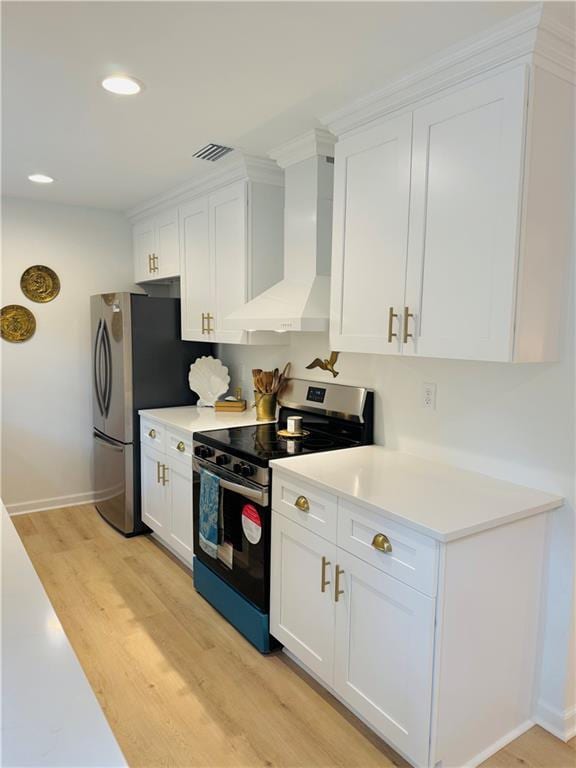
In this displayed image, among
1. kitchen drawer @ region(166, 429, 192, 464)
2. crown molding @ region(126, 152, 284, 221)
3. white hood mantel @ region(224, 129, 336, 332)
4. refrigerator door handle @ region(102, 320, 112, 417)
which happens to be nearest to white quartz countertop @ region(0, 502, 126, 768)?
white hood mantel @ region(224, 129, 336, 332)

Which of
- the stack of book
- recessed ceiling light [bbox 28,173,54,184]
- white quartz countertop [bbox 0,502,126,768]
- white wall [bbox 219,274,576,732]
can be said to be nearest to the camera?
white quartz countertop [bbox 0,502,126,768]

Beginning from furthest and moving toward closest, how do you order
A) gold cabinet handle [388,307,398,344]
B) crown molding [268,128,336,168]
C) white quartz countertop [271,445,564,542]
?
crown molding [268,128,336,168] → gold cabinet handle [388,307,398,344] → white quartz countertop [271,445,564,542]

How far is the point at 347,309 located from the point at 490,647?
142 centimetres

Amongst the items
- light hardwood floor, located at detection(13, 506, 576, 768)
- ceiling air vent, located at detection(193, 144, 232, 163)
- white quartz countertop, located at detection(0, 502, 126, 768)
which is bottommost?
light hardwood floor, located at detection(13, 506, 576, 768)

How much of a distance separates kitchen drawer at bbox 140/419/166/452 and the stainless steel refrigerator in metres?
0.08

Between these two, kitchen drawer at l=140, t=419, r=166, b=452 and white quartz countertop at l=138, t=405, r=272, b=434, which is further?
kitchen drawer at l=140, t=419, r=166, b=452

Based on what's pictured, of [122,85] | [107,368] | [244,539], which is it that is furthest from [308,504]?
[107,368]

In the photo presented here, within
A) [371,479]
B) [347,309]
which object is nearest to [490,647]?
[371,479]

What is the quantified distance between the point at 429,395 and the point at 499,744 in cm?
135

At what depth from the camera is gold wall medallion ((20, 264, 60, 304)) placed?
4.14 metres

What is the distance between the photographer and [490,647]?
182 centimetres

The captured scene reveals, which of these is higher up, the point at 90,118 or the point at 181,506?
the point at 90,118

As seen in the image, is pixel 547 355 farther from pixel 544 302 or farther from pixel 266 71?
pixel 266 71

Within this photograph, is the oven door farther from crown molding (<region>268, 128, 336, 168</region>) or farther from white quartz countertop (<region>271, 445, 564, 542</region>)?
crown molding (<region>268, 128, 336, 168</region>)
